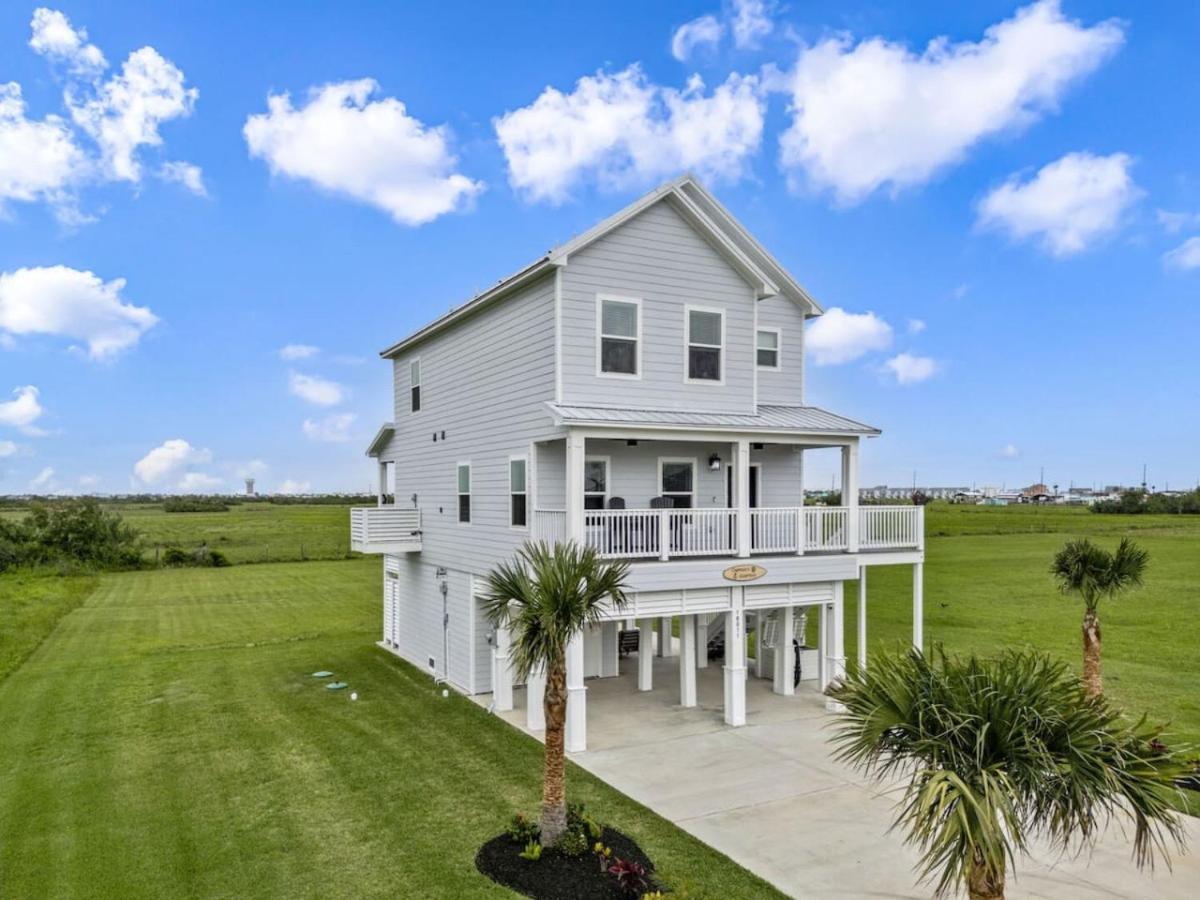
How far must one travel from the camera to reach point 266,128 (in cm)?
1892

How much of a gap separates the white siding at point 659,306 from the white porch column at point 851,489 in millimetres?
2055

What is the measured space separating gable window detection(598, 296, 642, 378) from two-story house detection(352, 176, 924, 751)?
28 millimetres

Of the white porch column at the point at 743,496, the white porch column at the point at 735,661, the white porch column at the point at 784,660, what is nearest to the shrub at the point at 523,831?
the white porch column at the point at 735,661

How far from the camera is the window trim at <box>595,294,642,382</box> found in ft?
41.9

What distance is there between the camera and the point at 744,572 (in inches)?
503

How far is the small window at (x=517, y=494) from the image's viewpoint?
1354 cm

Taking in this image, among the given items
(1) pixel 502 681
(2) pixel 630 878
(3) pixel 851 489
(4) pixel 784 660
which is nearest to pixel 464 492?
(1) pixel 502 681

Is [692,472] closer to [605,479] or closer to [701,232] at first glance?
[605,479]

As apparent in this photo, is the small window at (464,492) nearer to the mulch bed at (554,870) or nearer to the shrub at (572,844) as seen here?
the mulch bed at (554,870)

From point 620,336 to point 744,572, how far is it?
4.70 meters

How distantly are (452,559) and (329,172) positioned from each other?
1160cm

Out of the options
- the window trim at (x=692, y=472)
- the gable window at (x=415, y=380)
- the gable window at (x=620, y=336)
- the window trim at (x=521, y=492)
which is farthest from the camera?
the gable window at (x=415, y=380)

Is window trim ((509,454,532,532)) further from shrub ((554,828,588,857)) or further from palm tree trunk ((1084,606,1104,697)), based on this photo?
palm tree trunk ((1084,606,1104,697))

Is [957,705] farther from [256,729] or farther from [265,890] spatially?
[256,729]
